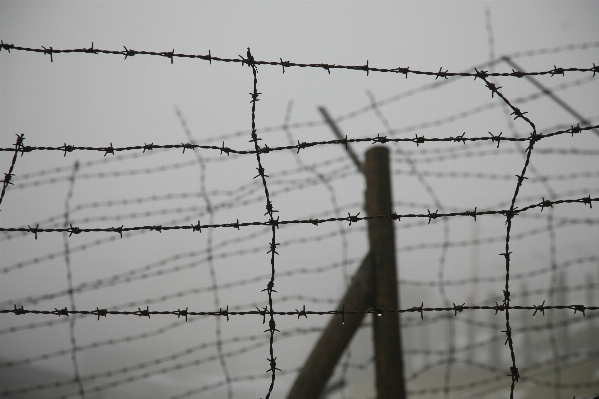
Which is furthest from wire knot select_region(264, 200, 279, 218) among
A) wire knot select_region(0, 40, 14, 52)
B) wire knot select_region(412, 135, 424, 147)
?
wire knot select_region(0, 40, 14, 52)

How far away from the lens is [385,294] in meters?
1.80

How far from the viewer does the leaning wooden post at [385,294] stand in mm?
1778

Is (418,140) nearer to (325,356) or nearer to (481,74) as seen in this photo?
(481,74)

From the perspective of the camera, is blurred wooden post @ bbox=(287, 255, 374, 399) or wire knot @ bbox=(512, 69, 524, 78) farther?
blurred wooden post @ bbox=(287, 255, 374, 399)

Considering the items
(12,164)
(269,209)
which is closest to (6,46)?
(12,164)

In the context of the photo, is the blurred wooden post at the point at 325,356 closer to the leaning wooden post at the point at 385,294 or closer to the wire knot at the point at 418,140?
the leaning wooden post at the point at 385,294

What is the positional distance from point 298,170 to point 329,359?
4.04 feet

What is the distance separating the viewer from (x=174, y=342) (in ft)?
262

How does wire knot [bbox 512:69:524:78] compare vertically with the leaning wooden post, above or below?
above

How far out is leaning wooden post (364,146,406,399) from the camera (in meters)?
1.78

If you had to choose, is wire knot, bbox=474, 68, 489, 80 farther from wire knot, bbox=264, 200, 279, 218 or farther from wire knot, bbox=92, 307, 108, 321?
wire knot, bbox=92, 307, 108, 321

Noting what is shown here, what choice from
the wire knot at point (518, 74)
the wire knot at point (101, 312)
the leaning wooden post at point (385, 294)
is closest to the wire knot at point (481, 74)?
the wire knot at point (518, 74)

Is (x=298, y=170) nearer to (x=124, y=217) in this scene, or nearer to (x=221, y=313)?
(x=124, y=217)

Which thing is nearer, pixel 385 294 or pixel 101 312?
pixel 101 312
